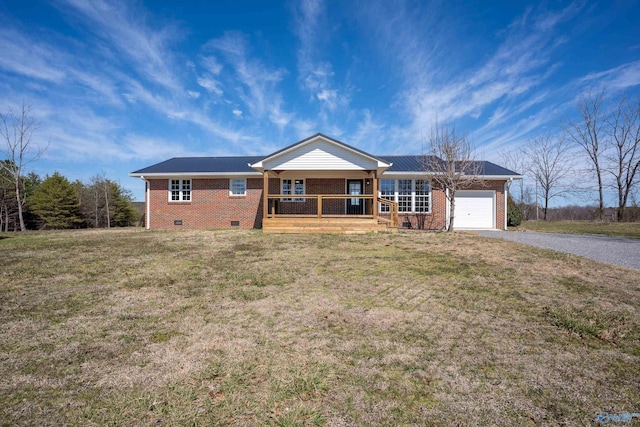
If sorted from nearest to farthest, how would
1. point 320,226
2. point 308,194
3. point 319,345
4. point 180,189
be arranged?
point 319,345 → point 320,226 → point 308,194 → point 180,189

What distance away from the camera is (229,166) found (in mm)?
18125

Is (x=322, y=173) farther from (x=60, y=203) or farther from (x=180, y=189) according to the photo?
(x=60, y=203)

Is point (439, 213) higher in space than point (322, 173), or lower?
lower

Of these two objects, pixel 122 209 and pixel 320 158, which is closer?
pixel 320 158

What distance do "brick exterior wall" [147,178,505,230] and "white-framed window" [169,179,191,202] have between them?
0.71 ft

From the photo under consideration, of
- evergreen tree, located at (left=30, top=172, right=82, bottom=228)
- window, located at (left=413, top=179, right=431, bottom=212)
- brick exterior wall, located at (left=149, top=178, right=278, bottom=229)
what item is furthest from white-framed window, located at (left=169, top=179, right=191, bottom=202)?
evergreen tree, located at (left=30, top=172, right=82, bottom=228)

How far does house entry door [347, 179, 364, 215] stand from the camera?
1719 centimetres

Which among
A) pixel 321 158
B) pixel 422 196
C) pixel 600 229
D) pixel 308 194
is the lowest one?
pixel 600 229

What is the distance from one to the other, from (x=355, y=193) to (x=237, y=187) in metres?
6.81

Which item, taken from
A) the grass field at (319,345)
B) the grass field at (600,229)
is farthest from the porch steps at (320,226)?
the grass field at (600,229)

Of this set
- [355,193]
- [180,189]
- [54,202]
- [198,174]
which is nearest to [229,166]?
[198,174]

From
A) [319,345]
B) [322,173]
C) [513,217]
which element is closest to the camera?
[319,345]

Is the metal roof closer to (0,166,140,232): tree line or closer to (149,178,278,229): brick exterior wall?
(149,178,278,229): brick exterior wall

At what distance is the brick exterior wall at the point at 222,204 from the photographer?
56.0 feet
